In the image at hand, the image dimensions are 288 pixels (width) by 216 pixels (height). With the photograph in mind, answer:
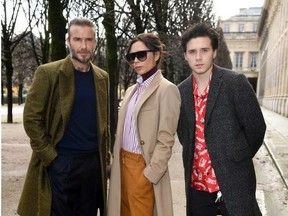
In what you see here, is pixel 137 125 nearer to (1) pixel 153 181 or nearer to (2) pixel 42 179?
(1) pixel 153 181

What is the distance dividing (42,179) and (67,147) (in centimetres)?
35

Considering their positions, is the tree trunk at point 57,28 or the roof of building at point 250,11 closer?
the tree trunk at point 57,28

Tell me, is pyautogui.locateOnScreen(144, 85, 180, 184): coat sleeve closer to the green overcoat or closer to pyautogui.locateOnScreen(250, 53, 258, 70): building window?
the green overcoat

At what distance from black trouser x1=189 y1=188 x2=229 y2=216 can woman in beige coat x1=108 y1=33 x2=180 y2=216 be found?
242mm

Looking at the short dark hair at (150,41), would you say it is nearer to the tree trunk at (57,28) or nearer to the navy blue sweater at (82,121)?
the navy blue sweater at (82,121)

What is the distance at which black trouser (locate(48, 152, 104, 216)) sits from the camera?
3.00m

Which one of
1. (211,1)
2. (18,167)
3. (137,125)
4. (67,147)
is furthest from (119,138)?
(211,1)

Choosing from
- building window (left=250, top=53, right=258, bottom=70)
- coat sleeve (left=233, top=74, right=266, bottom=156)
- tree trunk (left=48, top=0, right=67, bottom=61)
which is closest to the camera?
coat sleeve (left=233, top=74, right=266, bottom=156)

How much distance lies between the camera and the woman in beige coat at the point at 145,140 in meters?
2.93

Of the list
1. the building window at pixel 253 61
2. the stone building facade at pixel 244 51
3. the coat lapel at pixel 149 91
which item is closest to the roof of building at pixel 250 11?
the stone building facade at pixel 244 51

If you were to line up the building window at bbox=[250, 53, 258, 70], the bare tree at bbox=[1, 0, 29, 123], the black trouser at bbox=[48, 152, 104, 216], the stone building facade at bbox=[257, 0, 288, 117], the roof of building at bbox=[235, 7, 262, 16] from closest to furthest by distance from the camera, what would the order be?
the black trouser at bbox=[48, 152, 104, 216] → the bare tree at bbox=[1, 0, 29, 123] → the stone building facade at bbox=[257, 0, 288, 117] → the building window at bbox=[250, 53, 258, 70] → the roof of building at bbox=[235, 7, 262, 16]

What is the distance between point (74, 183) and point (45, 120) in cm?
59

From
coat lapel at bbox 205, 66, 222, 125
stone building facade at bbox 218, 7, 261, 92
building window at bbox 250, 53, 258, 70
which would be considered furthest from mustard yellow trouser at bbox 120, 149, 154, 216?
building window at bbox 250, 53, 258, 70

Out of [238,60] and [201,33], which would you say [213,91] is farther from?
[238,60]
